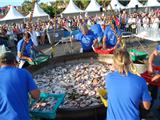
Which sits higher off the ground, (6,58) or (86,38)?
(6,58)

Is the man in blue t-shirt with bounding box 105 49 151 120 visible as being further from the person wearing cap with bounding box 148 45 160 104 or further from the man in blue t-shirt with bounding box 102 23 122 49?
the man in blue t-shirt with bounding box 102 23 122 49

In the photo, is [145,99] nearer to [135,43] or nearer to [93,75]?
[93,75]

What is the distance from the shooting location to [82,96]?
742cm

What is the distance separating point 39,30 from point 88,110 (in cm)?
1784

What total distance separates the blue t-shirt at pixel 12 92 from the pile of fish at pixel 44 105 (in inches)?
49.4

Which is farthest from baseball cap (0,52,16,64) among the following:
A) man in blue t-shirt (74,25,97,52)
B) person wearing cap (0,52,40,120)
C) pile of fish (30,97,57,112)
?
man in blue t-shirt (74,25,97,52)

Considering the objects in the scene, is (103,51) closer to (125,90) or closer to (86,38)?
(86,38)

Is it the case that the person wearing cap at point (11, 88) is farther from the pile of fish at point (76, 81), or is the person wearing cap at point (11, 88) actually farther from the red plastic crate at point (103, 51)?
the red plastic crate at point (103, 51)

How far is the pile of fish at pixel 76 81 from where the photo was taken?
7.16m

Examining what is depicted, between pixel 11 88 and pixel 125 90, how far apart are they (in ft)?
5.03

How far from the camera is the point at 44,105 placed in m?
5.73

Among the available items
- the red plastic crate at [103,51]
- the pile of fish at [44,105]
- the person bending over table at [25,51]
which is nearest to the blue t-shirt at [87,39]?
the red plastic crate at [103,51]

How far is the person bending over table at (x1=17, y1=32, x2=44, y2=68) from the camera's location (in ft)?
31.0

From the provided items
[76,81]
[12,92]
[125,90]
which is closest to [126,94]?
[125,90]
